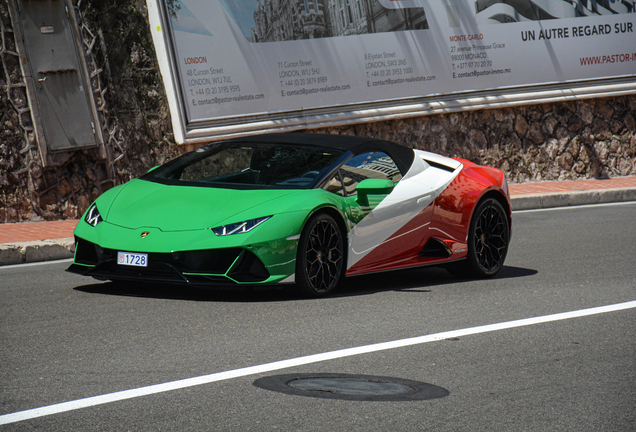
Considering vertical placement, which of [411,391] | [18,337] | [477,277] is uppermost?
[18,337]

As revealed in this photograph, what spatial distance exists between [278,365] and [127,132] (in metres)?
8.95

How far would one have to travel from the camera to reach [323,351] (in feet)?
16.4

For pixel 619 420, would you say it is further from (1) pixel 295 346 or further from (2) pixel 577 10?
(2) pixel 577 10

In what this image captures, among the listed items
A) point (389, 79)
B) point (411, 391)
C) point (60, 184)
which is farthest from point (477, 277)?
point (389, 79)

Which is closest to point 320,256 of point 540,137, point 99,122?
point 99,122

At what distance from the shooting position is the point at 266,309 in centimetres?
615

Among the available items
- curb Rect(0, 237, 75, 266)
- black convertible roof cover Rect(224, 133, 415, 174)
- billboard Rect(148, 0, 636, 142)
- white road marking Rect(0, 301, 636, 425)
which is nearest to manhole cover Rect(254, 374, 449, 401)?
white road marking Rect(0, 301, 636, 425)

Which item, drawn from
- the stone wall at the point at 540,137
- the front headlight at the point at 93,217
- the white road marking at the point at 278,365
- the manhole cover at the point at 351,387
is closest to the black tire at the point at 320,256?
the white road marking at the point at 278,365

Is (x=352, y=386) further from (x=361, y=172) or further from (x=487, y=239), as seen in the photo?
(x=487, y=239)

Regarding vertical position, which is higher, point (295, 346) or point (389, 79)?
point (389, 79)

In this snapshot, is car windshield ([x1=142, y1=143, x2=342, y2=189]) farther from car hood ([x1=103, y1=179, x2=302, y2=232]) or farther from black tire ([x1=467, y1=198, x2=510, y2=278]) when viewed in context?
black tire ([x1=467, y1=198, x2=510, y2=278])

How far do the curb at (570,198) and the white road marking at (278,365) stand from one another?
779 cm

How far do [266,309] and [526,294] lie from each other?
239 centimetres

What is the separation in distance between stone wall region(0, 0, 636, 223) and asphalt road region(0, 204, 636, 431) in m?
4.18
